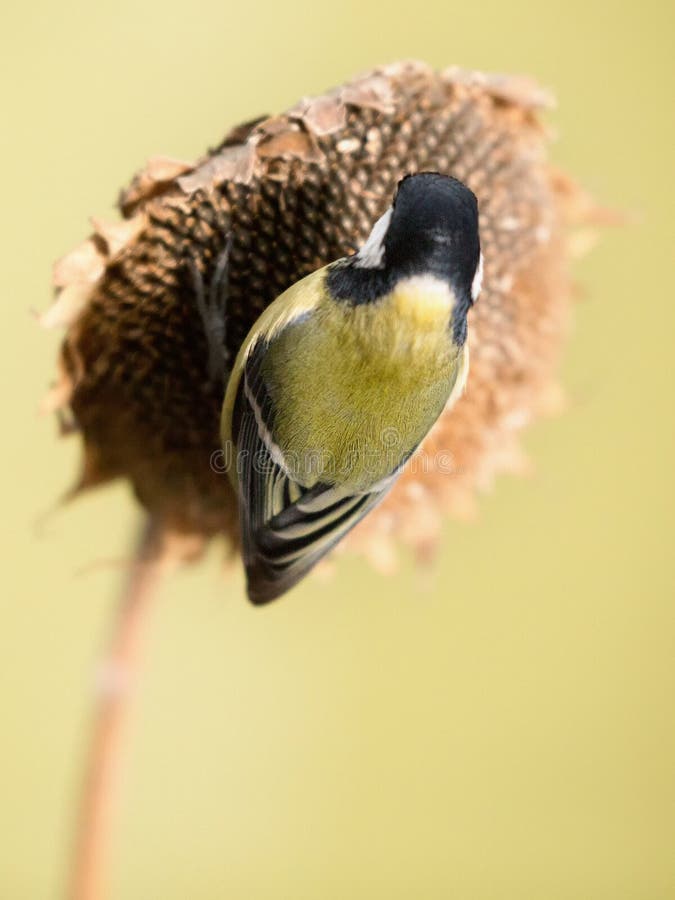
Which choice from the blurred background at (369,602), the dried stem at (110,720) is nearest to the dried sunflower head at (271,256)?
the dried stem at (110,720)

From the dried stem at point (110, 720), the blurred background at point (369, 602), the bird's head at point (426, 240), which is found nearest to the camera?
the bird's head at point (426, 240)

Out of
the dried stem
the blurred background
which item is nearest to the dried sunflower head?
the dried stem

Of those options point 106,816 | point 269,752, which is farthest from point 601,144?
point 106,816

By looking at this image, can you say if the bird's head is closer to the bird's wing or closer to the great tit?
the great tit

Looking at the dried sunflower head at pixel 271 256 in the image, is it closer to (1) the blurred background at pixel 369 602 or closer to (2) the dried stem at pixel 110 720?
(2) the dried stem at pixel 110 720

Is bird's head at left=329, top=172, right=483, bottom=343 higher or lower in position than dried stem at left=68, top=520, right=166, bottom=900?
higher

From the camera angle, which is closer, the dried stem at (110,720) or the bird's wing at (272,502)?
the bird's wing at (272,502)
